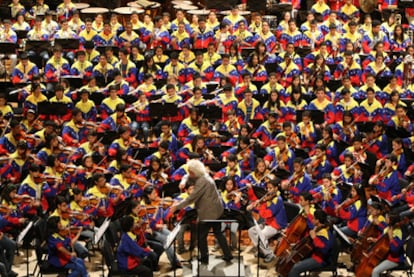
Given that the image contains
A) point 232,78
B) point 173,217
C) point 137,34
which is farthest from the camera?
point 137,34

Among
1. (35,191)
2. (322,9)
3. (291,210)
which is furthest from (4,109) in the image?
(322,9)

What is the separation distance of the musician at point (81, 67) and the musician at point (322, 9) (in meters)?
5.12

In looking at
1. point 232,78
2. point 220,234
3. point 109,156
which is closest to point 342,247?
point 220,234

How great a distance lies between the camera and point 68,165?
14078 mm

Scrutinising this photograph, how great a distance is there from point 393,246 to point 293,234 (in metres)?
1.24

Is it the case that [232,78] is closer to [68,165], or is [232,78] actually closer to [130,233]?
[68,165]

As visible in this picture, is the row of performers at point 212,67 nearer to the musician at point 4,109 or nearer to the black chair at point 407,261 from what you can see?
the musician at point 4,109

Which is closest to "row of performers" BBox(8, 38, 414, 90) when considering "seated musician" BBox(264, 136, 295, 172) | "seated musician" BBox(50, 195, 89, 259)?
"seated musician" BBox(264, 136, 295, 172)

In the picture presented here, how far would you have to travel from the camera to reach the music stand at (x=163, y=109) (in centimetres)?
1511

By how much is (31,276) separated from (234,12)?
8194 millimetres

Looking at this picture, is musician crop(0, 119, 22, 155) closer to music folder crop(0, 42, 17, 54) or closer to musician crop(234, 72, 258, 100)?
music folder crop(0, 42, 17, 54)

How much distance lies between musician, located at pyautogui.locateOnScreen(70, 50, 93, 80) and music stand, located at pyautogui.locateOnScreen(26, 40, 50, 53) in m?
0.69

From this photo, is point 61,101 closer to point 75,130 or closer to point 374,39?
point 75,130

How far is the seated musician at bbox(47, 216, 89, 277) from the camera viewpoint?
39.1 ft
